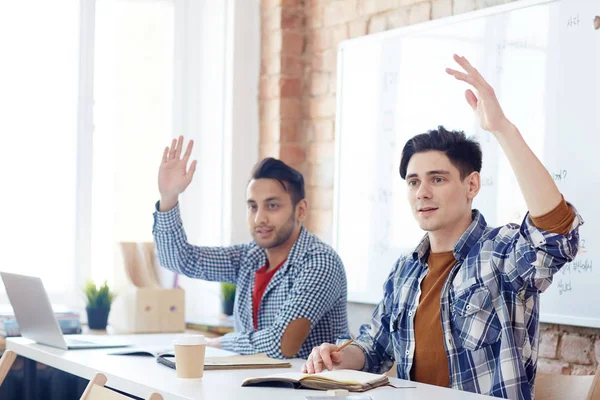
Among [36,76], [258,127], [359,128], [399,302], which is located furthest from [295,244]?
[36,76]

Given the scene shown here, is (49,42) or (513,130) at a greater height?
(49,42)

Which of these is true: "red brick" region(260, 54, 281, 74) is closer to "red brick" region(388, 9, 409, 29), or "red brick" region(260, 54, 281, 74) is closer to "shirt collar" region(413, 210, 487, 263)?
"red brick" region(388, 9, 409, 29)

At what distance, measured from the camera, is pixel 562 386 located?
2293mm

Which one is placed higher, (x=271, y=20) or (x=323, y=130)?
(x=271, y=20)

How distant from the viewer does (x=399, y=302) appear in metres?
2.46

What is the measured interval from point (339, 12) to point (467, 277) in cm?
194

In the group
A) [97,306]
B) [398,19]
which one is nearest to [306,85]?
[398,19]

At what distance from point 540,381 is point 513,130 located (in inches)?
28.7

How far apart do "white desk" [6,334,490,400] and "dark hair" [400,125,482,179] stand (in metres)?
0.65

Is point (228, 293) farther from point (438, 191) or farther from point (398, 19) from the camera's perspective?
point (438, 191)

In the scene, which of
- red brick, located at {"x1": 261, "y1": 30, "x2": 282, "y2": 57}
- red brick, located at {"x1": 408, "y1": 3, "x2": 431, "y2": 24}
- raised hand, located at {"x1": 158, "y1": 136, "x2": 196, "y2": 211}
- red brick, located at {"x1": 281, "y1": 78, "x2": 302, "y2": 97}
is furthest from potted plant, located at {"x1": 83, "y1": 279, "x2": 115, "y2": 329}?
red brick, located at {"x1": 408, "y1": 3, "x2": 431, "y2": 24}

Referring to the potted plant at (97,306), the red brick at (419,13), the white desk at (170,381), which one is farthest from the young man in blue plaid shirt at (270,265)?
the red brick at (419,13)

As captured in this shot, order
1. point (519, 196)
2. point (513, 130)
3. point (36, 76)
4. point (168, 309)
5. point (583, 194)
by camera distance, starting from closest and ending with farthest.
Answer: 1. point (513, 130)
2. point (583, 194)
3. point (519, 196)
4. point (168, 309)
5. point (36, 76)

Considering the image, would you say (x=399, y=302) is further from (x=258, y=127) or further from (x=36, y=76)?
(x=36, y=76)
